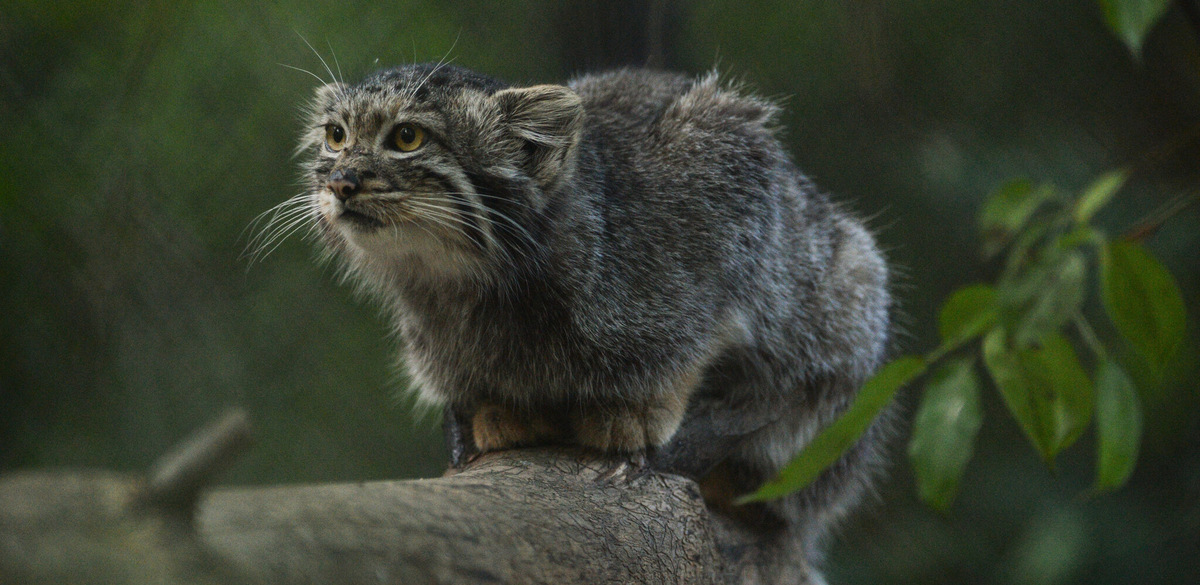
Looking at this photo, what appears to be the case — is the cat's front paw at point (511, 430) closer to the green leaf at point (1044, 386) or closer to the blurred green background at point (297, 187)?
the blurred green background at point (297, 187)

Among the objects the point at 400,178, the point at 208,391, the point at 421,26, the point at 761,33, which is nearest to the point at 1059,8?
the point at 761,33

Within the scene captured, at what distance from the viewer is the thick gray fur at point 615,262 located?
175 centimetres

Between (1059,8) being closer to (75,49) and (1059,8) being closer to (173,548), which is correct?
(75,49)

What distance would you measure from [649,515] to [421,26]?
170cm

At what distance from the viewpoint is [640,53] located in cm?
314

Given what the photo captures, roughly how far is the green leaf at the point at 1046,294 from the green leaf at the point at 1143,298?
0.10 feet

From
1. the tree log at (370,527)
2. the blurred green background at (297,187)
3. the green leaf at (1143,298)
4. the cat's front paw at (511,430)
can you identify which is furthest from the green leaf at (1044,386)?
the blurred green background at (297,187)

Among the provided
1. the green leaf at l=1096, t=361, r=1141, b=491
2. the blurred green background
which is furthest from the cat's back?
the green leaf at l=1096, t=361, r=1141, b=491

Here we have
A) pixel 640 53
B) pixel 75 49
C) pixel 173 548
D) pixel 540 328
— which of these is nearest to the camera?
pixel 173 548

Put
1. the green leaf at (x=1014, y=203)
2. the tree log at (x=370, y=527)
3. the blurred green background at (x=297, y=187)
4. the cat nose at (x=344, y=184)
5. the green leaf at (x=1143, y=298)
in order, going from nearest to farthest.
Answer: the tree log at (x=370, y=527)
the green leaf at (x=1143, y=298)
the green leaf at (x=1014, y=203)
the cat nose at (x=344, y=184)
the blurred green background at (x=297, y=187)

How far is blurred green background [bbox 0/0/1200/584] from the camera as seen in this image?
2.27 metres

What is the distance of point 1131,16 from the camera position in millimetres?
894

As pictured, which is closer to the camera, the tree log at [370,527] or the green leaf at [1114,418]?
the tree log at [370,527]

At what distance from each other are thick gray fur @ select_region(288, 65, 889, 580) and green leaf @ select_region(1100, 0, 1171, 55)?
1066mm
